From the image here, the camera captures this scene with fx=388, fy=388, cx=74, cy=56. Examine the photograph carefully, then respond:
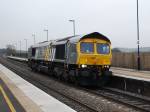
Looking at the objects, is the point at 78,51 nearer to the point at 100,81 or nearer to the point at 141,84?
the point at 100,81

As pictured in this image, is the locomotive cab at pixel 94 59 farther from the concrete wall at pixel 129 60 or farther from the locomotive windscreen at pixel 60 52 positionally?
the concrete wall at pixel 129 60

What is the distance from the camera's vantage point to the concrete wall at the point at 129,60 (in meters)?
43.8

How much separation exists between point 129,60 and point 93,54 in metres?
25.3

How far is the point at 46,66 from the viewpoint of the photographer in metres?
34.2

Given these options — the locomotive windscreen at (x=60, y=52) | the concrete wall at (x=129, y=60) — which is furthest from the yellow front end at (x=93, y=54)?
the concrete wall at (x=129, y=60)

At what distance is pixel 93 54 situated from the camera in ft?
80.1

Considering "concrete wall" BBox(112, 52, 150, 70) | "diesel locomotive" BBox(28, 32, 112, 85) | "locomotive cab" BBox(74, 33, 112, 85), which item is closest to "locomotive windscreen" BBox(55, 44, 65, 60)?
"diesel locomotive" BBox(28, 32, 112, 85)

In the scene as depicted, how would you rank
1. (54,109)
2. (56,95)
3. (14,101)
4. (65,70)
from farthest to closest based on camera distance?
(65,70) → (56,95) → (14,101) → (54,109)

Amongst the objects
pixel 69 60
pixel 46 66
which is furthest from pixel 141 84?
pixel 46 66

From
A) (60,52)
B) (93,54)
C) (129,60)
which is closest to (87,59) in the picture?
(93,54)

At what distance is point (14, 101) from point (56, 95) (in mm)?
4855

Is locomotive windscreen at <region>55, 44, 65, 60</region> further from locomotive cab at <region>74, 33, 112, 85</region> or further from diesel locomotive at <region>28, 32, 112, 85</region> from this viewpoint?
locomotive cab at <region>74, 33, 112, 85</region>

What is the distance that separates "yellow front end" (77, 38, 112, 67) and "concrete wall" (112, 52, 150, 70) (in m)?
19.4

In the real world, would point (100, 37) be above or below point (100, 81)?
above
